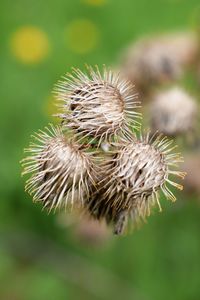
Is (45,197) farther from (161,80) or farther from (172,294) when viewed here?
(172,294)

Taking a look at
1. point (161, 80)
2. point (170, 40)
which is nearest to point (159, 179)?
point (161, 80)

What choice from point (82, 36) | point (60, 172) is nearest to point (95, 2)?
point (82, 36)

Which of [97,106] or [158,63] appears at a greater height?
[158,63]

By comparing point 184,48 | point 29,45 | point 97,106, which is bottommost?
point 97,106

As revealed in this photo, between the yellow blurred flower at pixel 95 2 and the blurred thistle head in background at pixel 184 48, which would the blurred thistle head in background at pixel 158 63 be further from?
the yellow blurred flower at pixel 95 2

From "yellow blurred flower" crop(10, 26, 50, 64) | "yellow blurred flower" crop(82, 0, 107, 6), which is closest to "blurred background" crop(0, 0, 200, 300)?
"yellow blurred flower" crop(10, 26, 50, 64)

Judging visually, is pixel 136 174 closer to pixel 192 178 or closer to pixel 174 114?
pixel 174 114
